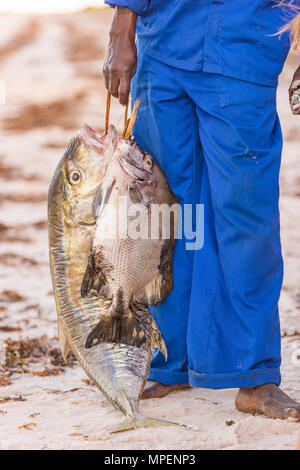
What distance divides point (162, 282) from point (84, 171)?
58cm

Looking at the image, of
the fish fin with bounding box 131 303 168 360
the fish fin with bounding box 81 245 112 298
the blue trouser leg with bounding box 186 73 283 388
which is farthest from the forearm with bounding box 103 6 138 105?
the fish fin with bounding box 131 303 168 360

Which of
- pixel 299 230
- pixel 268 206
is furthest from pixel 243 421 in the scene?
pixel 299 230

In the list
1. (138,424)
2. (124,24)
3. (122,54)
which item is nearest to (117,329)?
(138,424)

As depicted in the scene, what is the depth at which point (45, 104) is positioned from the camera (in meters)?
16.7

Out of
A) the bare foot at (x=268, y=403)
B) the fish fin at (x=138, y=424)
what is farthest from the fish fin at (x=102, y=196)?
the bare foot at (x=268, y=403)

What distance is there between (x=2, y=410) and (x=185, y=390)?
831mm

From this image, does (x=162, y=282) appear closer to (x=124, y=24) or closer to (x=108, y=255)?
(x=108, y=255)

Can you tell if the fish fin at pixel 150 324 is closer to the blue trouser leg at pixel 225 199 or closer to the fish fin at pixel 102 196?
the blue trouser leg at pixel 225 199

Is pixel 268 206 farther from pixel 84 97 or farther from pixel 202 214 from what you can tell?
pixel 84 97

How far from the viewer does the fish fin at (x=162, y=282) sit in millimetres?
3070

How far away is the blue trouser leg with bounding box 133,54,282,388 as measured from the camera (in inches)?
114

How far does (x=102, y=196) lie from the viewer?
9.51ft

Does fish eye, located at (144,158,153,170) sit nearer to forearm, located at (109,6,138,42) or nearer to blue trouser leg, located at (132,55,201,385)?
blue trouser leg, located at (132,55,201,385)
